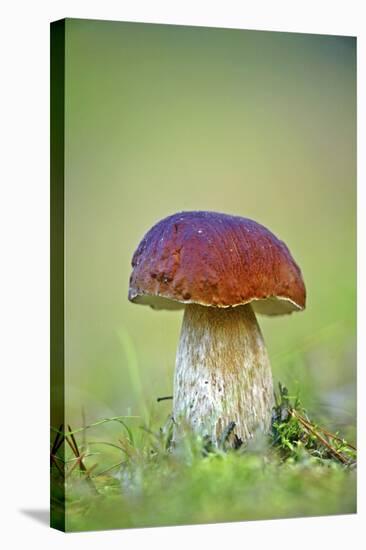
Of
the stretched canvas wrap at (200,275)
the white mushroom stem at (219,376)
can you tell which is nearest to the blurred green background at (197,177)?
the stretched canvas wrap at (200,275)

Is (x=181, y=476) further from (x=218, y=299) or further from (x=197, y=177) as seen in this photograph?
(x=197, y=177)

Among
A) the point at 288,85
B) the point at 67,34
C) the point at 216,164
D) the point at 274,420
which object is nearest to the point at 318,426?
the point at 274,420

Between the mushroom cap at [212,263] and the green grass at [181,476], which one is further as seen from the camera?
the green grass at [181,476]

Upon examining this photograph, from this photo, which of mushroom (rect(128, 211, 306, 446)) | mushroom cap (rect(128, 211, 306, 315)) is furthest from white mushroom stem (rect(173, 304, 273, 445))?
mushroom cap (rect(128, 211, 306, 315))

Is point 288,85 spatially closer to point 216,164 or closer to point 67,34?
point 216,164

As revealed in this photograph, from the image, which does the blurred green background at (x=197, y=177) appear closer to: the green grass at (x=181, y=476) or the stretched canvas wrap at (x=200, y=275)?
the stretched canvas wrap at (x=200, y=275)

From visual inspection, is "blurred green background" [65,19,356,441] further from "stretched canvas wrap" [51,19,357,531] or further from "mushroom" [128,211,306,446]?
"mushroom" [128,211,306,446]
